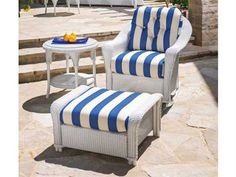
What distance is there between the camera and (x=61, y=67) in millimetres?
6242

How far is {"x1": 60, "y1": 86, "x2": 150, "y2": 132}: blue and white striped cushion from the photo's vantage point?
337cm

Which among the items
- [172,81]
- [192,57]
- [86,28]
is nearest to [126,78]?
[172,81]

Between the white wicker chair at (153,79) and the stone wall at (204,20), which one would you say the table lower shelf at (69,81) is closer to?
the white wicker chair at (153,79)

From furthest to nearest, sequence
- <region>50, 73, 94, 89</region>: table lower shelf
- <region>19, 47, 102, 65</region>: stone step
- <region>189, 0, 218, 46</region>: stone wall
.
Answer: <region>189, 0, 218, 46</region>: stone wall → <region>19, 47, 102, 65</region>: stone step → <region>50, 73, 94, 89</region>: table lower shelf

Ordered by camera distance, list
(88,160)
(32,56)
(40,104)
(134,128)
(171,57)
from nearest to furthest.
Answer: (134,128), (88,160), (171,57), (40,104), (32,56)

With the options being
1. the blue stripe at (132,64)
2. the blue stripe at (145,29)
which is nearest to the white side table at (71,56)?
the blue stripe at (132,64)

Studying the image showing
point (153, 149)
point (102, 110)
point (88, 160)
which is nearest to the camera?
point (102, 110)

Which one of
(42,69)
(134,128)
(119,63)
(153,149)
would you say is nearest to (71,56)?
(119,63)

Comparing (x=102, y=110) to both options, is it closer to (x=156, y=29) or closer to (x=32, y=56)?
(x=156, y=29)

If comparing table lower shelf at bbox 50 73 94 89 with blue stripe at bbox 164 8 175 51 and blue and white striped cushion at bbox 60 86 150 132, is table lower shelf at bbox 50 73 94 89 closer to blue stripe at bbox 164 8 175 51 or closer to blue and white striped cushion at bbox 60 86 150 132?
blue stripe at bbox 164 8 175 51

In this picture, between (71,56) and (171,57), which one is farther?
(71,56)

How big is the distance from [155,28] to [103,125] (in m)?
2.16

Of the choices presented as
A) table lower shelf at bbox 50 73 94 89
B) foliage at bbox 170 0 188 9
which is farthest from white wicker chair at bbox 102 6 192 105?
foliage at bbox 170 0 188 9
